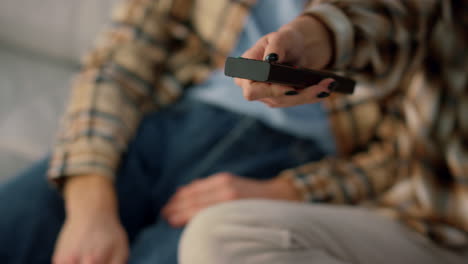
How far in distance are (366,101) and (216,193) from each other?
0.67 feet

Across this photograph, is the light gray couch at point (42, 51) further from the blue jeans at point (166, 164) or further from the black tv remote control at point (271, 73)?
the black tv remote control at point (271, 73)

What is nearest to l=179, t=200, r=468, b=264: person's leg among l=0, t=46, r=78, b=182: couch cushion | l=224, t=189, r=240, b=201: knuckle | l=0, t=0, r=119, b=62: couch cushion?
l=224, t=189, r=240, b=201: knuckle

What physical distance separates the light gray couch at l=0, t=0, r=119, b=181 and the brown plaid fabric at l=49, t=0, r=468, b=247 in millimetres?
254

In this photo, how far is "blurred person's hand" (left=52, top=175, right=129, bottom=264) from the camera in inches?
13.1

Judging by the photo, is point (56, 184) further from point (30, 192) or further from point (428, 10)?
point (428, 10)

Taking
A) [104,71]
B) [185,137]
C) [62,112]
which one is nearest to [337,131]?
[185,137]

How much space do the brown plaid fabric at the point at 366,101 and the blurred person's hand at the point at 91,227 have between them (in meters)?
0.02

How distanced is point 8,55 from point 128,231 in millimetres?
562

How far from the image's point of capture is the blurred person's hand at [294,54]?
192 millimetres

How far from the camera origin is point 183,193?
0.41 meters

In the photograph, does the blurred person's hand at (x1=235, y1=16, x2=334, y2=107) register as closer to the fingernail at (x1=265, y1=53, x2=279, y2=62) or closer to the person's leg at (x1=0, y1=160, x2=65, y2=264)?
the fingernail at (x1=265, y1=53, x2=279, y2=62)

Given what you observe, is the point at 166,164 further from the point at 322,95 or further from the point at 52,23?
the point at 52,23

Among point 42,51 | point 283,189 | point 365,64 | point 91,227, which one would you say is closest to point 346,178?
point 283,189

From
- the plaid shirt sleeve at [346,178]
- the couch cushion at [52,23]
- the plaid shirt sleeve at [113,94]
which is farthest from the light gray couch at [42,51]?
the plaid shirt sleeve at [346,178]
